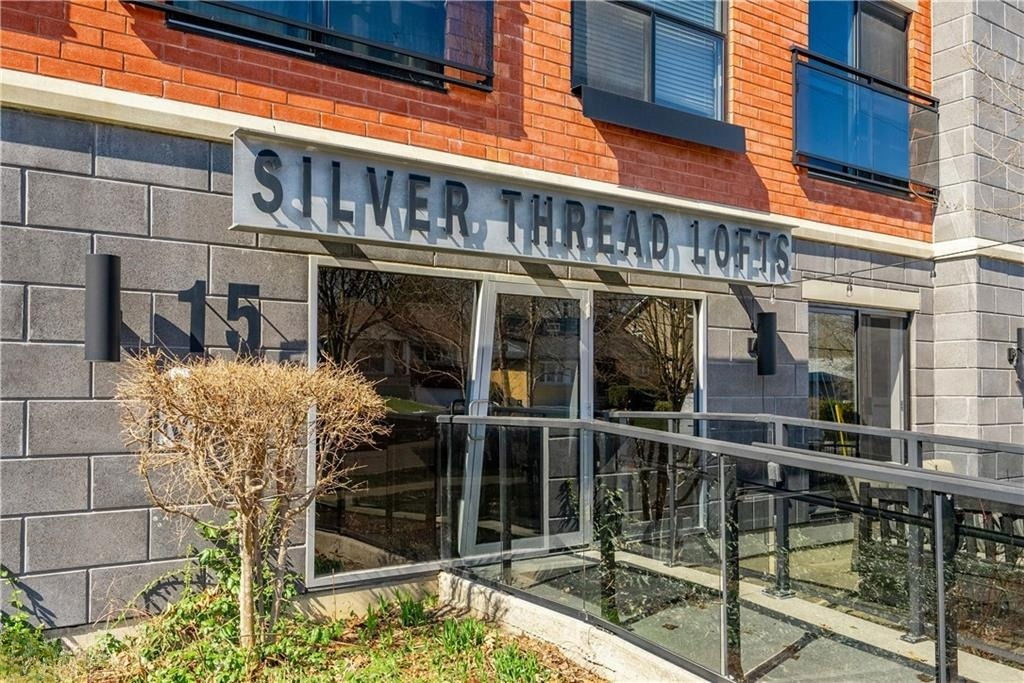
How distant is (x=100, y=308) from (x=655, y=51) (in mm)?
5101

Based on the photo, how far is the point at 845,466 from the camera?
319 centimetres

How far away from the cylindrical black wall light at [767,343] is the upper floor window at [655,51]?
6.44ft

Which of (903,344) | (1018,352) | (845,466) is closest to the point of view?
(845,466)

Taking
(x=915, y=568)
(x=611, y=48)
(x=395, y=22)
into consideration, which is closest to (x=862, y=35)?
(x=611, y=48)

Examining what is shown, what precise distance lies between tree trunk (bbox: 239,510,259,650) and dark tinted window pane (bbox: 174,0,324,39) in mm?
3108

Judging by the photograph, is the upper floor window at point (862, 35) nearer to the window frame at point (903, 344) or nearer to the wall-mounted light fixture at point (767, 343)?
the window frame at point (903, 344)

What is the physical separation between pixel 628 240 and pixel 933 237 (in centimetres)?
499

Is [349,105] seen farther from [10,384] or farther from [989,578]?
[989,578]

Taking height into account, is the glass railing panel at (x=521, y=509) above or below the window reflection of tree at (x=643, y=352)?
below

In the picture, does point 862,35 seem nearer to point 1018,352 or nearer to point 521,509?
point 1018,352

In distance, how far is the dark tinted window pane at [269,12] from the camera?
4867 millimetres

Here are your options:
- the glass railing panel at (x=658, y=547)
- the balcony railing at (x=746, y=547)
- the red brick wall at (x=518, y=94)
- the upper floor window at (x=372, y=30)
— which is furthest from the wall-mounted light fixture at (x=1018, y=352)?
the upper floor window at (x=372, y=30)

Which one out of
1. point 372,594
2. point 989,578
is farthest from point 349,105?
point 989,578

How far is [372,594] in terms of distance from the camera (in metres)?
5.30
